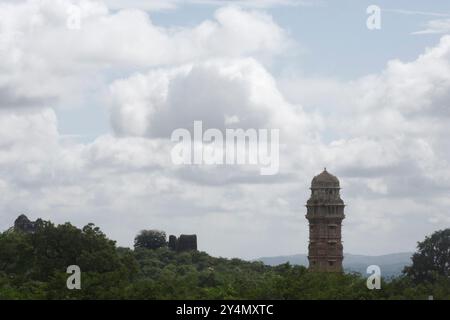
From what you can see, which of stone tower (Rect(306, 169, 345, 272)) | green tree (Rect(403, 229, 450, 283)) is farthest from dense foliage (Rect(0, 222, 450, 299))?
green tree (Rect(403, 229, 450, 283))

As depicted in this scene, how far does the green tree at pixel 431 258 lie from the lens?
15375 centimetres

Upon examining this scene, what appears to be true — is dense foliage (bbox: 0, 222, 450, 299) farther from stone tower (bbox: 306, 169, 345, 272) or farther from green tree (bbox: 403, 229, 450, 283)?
green tree (bbox: 403, 229, 450, 283)

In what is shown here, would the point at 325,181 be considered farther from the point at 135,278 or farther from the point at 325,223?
the point at 135,278

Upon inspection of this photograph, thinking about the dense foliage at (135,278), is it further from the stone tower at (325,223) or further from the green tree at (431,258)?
the green tree at (431,258)

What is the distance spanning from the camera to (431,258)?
6156 inches

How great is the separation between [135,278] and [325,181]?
2567 cm

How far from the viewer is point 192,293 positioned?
3762 inches

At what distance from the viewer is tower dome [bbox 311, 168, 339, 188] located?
470 ft

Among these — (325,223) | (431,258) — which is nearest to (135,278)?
(325,223)
